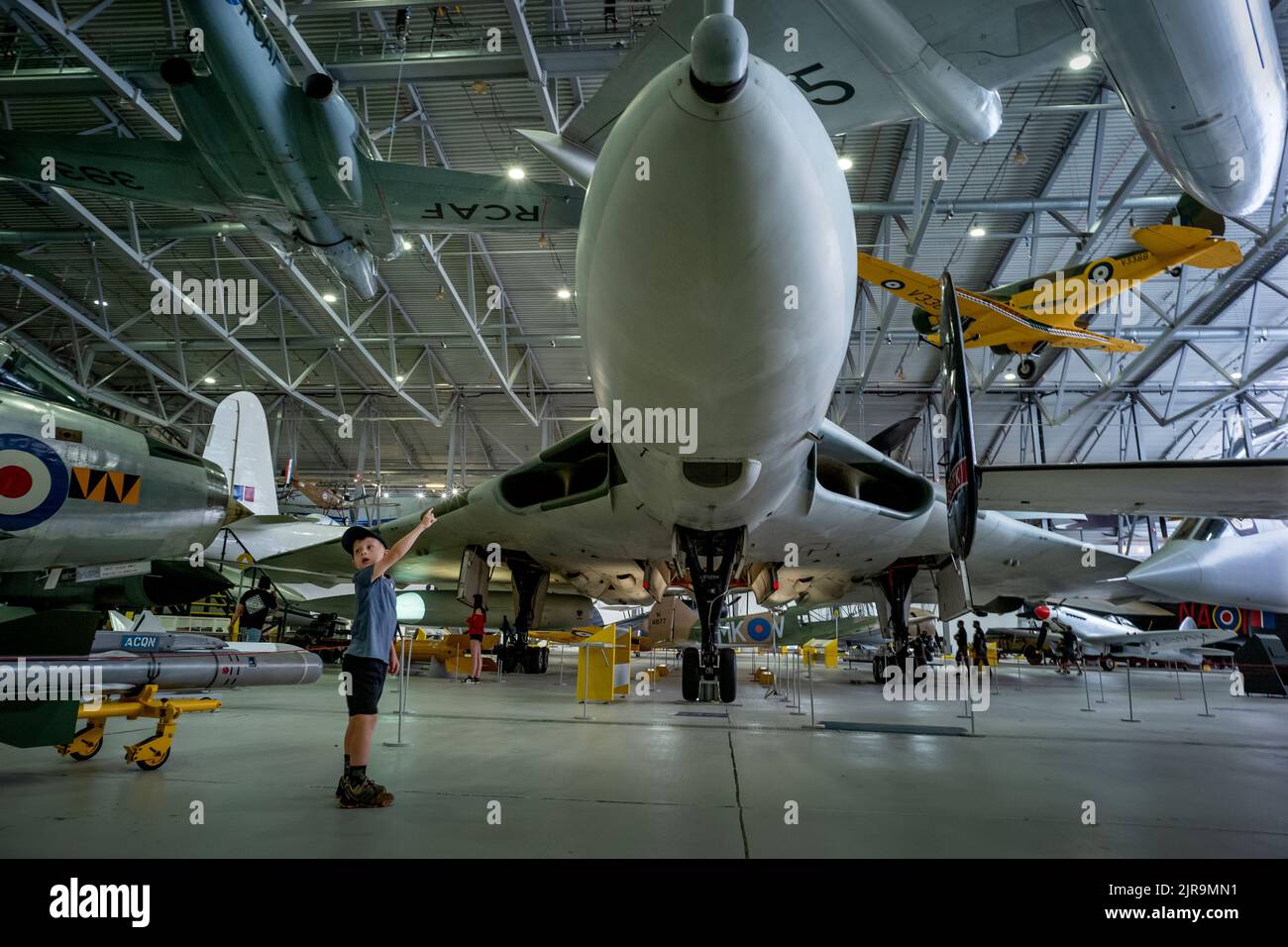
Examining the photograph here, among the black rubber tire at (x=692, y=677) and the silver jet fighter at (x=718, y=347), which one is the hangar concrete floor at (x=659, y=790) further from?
the black rubber tire at (x=692, y=677)

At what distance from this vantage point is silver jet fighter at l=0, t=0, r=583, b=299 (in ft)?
29.6

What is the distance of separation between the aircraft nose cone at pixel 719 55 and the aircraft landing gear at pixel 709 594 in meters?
4.23

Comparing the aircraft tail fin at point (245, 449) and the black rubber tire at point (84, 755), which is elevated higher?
the aircraft tail fin at point (245, 449)

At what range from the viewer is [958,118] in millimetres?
7043

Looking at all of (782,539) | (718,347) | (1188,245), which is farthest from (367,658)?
(1188,245)

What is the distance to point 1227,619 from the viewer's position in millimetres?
17469

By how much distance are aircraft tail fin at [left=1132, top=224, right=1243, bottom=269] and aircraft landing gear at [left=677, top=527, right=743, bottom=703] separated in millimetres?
11383

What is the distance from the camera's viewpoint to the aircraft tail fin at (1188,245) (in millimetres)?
12336

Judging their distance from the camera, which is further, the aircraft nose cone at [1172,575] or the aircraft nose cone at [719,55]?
the aircraft nose cone at [1172,575]

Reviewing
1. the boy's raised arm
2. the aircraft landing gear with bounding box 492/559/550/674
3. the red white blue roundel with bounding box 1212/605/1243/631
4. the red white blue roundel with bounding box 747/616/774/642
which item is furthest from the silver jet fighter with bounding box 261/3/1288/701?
the red white blue roundel with bounding box 1212/605/1243/631

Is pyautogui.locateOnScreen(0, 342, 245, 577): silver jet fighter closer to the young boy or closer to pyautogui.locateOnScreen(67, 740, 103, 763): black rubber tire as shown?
pyautogui.locateOnScreen(67, 740, 103, 763): black rubber tire

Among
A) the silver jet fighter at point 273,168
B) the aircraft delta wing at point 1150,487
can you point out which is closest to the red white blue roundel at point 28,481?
the aircraft delta wing at point 1150,487

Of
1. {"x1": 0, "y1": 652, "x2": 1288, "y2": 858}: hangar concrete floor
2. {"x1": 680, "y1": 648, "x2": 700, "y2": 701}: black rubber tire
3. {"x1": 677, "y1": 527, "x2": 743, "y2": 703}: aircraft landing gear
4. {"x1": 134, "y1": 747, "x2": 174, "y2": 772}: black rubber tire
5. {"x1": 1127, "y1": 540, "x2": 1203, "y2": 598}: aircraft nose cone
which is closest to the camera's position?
{"x1": 0, "y1": 652, "x2": 1288, "y2": 858}: hangar concrete floor
